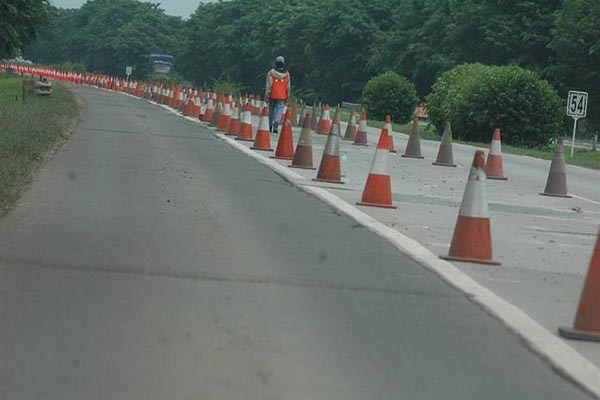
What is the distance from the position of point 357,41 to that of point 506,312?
297 ft

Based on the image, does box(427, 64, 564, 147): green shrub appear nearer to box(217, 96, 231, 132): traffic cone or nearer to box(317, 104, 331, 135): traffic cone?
box(317, 104, 331, 135): traffic cone

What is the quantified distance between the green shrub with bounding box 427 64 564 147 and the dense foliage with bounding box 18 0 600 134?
21.0m

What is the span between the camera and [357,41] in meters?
98.2

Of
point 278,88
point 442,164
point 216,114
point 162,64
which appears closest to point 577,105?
point 278,88

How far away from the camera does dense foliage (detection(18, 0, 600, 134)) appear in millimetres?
64312

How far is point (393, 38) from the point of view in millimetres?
89375

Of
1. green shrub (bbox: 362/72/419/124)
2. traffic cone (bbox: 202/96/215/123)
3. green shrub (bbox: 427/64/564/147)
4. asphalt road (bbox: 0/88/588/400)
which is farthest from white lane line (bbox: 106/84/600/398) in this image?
green shrub (bbox: 362/72/419/124)

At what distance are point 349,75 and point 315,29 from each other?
4.93 meters

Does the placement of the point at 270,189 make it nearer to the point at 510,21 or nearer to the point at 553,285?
the point at 553,285

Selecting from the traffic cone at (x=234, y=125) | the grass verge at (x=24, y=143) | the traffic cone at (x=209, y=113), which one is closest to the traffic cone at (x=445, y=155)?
the traffic cone at (x=234, y=125)

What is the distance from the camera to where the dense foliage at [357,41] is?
64312 millimetres

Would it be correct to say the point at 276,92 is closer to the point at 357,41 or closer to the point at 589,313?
the point at 589,313

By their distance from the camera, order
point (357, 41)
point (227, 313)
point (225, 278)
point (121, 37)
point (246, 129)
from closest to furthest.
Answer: point (227, 313) < point (225, 278) < point (246, 129) < point (357, 41) < point (121, 37)

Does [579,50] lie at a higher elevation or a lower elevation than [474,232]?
higher
